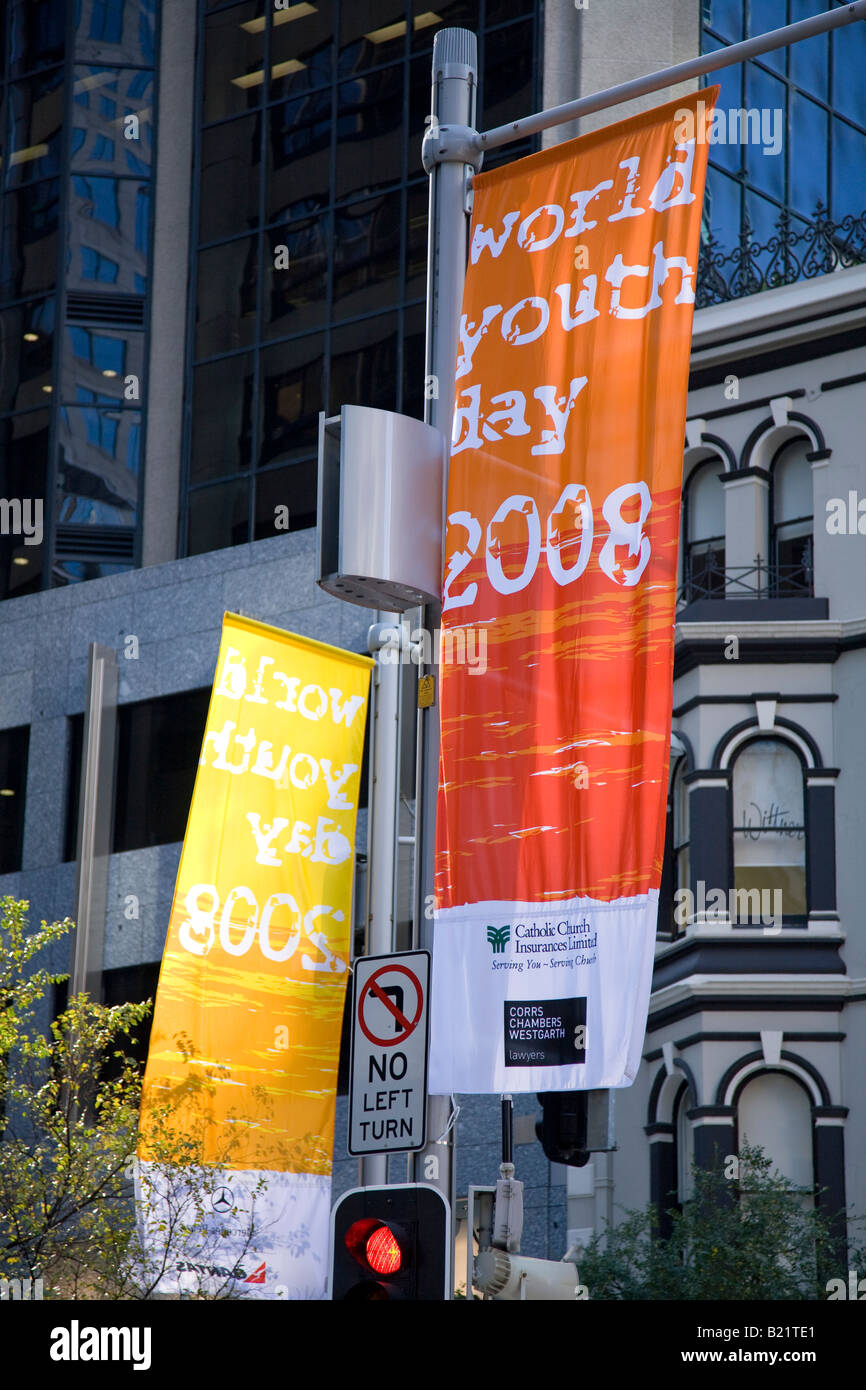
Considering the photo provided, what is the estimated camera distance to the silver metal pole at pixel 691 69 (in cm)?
1100

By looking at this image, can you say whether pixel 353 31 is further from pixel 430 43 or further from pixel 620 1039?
pixel 620 1039

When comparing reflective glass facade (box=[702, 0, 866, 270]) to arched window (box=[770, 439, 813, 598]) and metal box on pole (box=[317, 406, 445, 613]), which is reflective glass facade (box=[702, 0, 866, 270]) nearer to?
arched window (box=[770, 439, 813, 598])

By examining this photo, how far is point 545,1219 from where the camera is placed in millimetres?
27156

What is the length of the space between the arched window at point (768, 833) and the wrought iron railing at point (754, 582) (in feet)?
7.06

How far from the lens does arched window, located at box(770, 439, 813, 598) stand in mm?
28156

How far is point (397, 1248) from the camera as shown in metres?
9.10

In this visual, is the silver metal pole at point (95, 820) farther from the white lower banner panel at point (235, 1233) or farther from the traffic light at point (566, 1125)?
the traffic light at point (566, 1125)

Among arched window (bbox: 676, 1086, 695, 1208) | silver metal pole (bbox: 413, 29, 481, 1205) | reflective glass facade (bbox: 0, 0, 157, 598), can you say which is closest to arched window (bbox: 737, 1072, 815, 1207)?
arched window (bbox: 676, 1086, 695, 1208)

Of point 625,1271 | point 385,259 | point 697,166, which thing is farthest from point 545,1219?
point 697,166

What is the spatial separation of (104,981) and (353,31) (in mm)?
17471

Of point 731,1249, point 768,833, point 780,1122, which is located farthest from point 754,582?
point 731,1249

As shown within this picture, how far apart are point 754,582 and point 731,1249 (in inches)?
384

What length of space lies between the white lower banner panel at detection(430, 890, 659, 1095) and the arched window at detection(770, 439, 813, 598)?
733 inches

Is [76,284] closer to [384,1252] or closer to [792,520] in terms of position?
[792,520]
